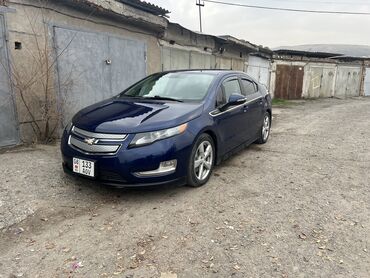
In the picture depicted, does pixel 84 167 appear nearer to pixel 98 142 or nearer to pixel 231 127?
pixel 98 142

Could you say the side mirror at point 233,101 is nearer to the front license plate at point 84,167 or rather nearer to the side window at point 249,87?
the side window at point 249,87

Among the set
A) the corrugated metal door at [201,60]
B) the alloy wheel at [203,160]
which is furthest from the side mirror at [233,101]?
the corrugated metal door at [201,60]

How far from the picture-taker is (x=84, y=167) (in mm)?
3607

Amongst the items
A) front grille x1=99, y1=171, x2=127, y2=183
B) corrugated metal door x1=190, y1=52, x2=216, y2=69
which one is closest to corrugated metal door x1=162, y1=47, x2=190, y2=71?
corrugated metal door x1=190, y1=52, x2=216, y2=69

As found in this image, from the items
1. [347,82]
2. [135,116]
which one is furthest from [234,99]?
Answer: [347,82]

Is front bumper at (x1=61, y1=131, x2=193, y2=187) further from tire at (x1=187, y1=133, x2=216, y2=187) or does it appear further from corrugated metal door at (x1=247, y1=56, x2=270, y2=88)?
corrugated metal door at (x1=247, y1=56, x2=270, y2=88)

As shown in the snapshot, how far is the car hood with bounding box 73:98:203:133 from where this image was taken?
3.60m

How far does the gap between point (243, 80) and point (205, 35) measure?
655cm

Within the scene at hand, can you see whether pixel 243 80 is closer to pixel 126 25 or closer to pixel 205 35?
pixel 126 25

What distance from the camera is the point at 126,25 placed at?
302 inches

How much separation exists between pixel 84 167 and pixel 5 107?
2.73m

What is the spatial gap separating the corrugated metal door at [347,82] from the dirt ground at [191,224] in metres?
20.0

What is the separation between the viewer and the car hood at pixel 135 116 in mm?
3604

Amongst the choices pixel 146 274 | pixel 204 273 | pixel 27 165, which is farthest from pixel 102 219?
pixel 27 165
